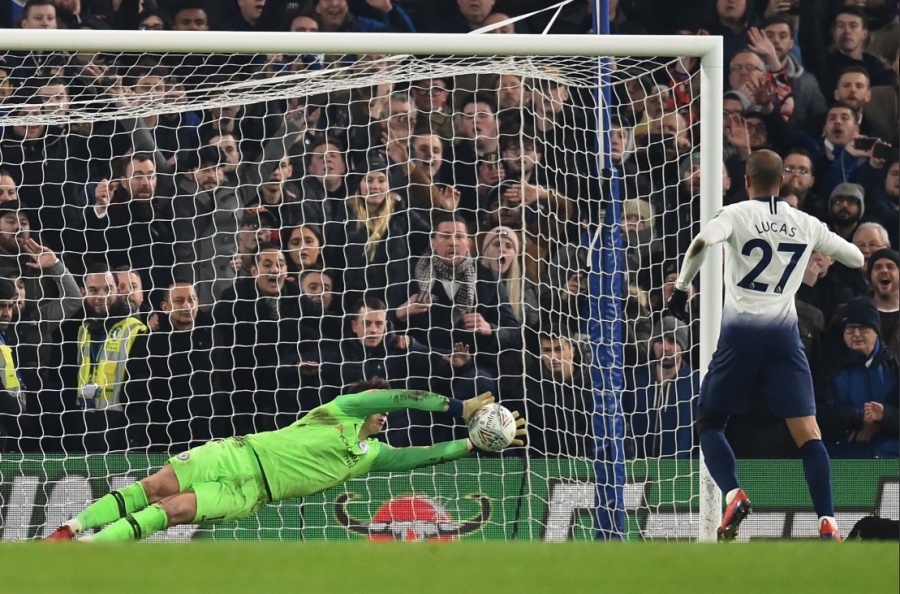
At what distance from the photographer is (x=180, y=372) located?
7129 millimetres

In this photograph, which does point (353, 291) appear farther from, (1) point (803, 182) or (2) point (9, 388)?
(1) point (803, 182)

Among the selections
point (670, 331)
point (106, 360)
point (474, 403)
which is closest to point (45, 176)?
point (106, 360)

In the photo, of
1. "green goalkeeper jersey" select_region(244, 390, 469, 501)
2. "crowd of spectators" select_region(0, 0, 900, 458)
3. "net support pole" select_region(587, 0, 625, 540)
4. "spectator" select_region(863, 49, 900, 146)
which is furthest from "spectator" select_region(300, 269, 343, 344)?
"spectator" select_region(863, 49, 900, 146)

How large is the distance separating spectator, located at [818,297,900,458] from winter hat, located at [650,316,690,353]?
0.81 m

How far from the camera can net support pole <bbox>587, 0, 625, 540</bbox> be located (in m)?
6.36

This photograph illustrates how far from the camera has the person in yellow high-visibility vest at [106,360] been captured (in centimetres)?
678

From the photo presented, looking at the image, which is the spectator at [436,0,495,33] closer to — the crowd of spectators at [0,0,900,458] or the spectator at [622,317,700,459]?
the crowd of spectators at [0,0,900,458]

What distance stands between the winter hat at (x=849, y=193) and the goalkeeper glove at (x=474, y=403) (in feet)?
8.05

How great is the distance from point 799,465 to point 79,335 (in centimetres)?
373

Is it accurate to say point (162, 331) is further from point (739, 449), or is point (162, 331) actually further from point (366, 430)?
point (739, 449)

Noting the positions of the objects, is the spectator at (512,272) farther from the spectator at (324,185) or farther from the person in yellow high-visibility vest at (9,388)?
the person in yellow high-visibility vest at (9,388)

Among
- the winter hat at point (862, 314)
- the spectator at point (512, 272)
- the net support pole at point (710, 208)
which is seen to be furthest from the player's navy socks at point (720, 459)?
the winter hat at point (862, 314)

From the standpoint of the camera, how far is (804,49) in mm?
7879

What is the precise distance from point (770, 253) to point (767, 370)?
0.47m
